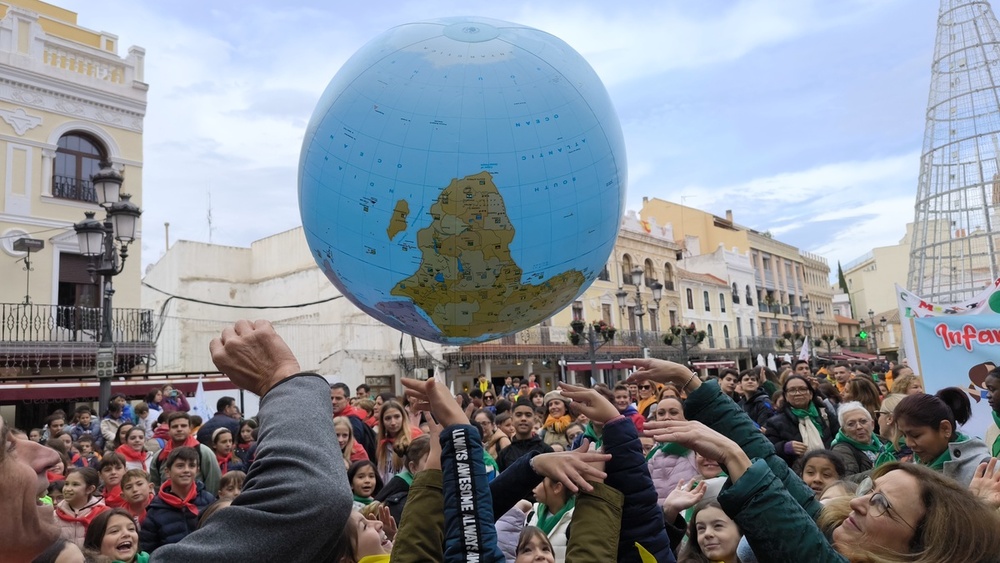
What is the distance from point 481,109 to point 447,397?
40.6 inches

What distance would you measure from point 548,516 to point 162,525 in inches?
113

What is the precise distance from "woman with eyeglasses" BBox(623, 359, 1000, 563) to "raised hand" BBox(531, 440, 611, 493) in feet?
0.81

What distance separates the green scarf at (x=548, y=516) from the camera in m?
3.13

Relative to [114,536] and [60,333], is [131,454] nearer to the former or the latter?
[114,536]

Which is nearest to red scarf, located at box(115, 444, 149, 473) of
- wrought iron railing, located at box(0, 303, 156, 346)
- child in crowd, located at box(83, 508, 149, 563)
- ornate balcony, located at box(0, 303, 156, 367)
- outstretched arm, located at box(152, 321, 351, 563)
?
child in crowd, located at box(83, 508, 149, 563)

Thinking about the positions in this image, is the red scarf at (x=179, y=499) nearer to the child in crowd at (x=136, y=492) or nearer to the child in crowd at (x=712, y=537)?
the child in crowd at (x=136, y=492)

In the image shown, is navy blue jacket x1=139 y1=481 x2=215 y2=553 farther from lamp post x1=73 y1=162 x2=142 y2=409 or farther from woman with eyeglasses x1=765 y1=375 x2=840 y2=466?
lamp post x1=73 y1=162 x2=142 y2=409

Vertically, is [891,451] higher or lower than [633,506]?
lower

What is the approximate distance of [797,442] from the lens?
5.12 m

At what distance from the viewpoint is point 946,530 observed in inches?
68.1

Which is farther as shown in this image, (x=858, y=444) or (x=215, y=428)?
(x=215, y=428)

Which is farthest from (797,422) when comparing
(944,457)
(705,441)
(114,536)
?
(114,536)

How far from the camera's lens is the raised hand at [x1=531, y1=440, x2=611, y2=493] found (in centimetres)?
212

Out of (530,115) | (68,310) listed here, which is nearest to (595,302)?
(68,310)
